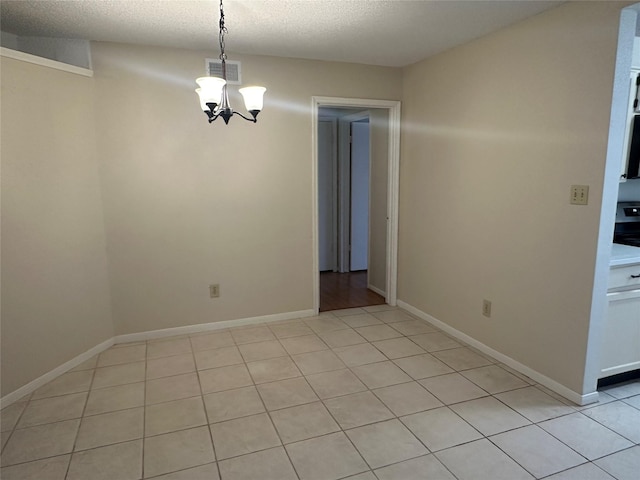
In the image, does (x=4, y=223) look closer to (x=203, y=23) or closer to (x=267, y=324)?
(x=203, y=23)

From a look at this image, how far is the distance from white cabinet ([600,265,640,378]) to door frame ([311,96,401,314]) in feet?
6.70

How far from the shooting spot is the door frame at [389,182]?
147 inches

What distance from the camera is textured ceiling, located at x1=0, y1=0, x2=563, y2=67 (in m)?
2.39

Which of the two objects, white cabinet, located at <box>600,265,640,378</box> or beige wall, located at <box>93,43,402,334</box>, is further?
beige wall, located at <box>93,43,402,334</box>

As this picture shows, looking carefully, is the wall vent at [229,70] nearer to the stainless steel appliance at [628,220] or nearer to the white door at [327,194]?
the white door at [327,194]

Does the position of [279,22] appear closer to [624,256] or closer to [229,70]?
[229,70]

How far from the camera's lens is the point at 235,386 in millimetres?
2699

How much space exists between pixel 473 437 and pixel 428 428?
23 cm

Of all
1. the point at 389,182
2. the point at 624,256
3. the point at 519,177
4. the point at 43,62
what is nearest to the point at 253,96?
the point at 43,62

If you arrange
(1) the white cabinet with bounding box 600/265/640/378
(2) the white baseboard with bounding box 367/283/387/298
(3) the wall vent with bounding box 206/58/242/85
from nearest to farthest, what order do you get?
(1) the white cabinet with bounding box 600/265/640/378, (3) the wall vent with bounding box 206/58/242/85, (2) the white baseboard with bounding box 367/283/387/298

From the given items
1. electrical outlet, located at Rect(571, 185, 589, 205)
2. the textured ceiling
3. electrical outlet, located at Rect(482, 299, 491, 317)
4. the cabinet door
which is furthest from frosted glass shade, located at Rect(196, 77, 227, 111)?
the cabinet door

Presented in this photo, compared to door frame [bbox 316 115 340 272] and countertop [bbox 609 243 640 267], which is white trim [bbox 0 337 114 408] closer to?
door frame [bbox 316 115 340 272]

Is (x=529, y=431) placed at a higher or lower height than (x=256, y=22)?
lower

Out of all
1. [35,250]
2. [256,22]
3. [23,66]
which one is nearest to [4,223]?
[35,250]
